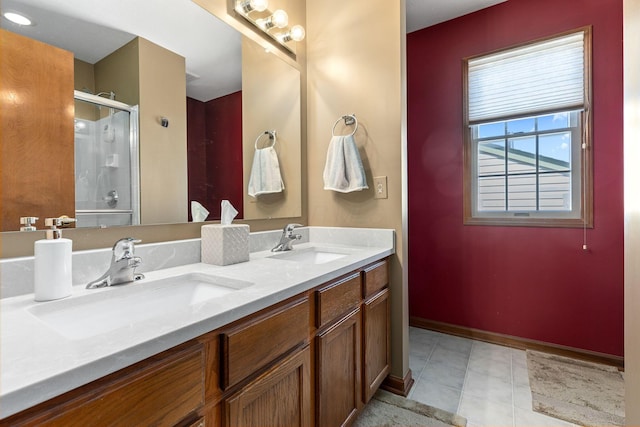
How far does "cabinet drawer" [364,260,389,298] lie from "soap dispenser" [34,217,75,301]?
1.06 meters

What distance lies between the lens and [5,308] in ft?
2.33

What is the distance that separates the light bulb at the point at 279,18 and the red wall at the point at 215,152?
19.4 inches

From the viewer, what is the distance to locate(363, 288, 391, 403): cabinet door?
1397mm

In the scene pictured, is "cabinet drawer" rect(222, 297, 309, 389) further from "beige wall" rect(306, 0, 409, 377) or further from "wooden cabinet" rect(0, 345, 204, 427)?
"beige wall" rect(306, 0, 409, 377)

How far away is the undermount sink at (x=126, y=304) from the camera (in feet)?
2.40

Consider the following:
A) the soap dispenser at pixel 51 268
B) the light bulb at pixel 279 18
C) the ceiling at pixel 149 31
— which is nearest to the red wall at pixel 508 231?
the light bulb at pixel 279 18

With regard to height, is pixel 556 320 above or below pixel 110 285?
below

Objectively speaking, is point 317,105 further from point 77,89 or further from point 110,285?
point 110,285

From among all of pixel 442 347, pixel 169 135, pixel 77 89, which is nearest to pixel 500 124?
pixel 442 347

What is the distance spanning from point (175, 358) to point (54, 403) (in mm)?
184

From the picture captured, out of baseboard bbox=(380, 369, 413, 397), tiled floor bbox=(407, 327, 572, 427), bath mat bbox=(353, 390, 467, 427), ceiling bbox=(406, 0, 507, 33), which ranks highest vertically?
ceiling bbox=(406, 0, 507, 33)

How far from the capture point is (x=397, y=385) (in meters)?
1.68

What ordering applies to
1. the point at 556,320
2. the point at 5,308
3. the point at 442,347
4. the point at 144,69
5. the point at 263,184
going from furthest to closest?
the point at 442,347 → the point at 556,320 → the point at 263,184 → the point at 144,69 → the point at 5,308

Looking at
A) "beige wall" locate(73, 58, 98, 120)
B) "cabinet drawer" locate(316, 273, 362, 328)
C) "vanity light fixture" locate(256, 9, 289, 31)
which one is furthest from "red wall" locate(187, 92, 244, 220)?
"cabinet drawer" locate(316, 273, 362, 328)
